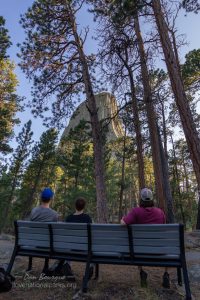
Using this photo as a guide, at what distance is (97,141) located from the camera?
11.6 m

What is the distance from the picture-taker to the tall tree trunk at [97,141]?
10.9 meters

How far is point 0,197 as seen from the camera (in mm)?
43281

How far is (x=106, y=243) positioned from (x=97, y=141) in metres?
7.39

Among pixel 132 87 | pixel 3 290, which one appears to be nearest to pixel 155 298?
pixel 3 290

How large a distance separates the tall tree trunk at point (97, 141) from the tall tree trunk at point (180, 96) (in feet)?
13.1

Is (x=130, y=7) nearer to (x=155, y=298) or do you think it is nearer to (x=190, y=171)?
(x=155, y=298)

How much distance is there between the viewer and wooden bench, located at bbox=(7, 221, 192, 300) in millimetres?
4070

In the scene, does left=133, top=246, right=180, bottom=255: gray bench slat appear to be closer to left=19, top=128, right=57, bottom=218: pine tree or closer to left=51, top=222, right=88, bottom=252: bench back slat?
left=51, top=222, right=88, bottom=252: bench back slat

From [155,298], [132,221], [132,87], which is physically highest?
[132,87]

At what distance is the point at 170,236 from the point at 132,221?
0.68m

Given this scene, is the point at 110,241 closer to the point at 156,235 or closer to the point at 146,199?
the point at 156,235

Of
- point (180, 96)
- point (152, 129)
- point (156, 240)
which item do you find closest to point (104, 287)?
point (156, 240)

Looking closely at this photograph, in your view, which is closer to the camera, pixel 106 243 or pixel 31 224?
pixel 106 243

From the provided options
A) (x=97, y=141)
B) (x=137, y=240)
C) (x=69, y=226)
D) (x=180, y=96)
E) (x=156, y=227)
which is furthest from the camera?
(x=97, y=141)
